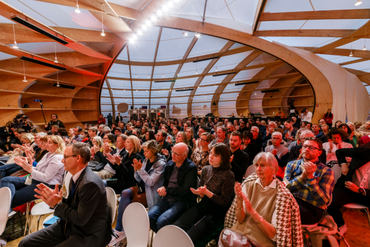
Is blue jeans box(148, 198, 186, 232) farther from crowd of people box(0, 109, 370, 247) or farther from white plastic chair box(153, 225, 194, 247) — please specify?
white plastic chair box(153, 225, 194, 247)

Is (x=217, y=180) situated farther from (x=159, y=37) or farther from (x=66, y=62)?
(x=159, y=37)

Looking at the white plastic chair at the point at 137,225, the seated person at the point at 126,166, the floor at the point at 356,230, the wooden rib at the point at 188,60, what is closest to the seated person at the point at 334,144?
the floor at the point at 356,230

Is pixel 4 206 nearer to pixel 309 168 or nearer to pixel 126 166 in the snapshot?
pixel 126 166

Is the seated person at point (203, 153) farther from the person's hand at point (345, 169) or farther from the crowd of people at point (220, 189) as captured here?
the person's hand at point (345, 169)

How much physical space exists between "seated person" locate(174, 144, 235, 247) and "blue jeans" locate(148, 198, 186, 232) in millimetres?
129

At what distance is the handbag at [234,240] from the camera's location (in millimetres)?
1484

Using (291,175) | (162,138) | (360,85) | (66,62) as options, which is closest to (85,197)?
(291,175)

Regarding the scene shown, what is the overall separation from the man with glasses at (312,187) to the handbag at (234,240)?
778 mm

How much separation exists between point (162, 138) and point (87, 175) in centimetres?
270

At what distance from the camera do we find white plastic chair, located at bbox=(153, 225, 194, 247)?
4.24 feet

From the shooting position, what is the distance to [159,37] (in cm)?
1243

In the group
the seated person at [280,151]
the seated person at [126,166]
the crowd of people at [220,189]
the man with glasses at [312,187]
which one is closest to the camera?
the crowd of people at [220,189]

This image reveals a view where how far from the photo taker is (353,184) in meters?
2.27

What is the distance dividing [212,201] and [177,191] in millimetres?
553
